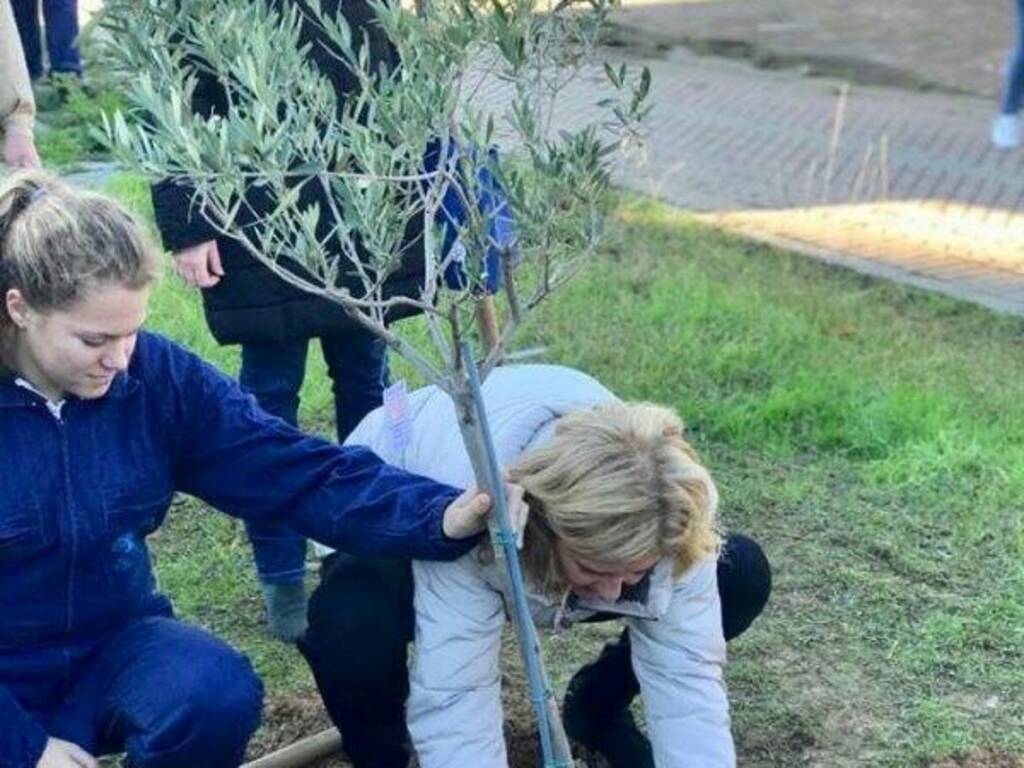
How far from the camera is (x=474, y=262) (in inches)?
108

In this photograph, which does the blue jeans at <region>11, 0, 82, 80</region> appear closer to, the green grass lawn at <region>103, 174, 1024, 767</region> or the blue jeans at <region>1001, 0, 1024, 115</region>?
the green grass lawn at <region>103, 174, 1024, 767</region>

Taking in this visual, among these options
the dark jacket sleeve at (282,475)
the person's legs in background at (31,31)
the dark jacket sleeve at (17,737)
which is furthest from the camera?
the person's legs in background at (31,31)

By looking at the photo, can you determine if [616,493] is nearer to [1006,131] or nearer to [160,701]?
[160,701]

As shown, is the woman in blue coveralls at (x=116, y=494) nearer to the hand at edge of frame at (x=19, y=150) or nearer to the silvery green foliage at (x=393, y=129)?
the silvery green foliage at (x=393, y=129)

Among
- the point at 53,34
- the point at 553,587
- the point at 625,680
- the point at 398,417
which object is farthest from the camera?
the point at 53,34

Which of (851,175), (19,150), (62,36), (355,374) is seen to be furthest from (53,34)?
(355,374)

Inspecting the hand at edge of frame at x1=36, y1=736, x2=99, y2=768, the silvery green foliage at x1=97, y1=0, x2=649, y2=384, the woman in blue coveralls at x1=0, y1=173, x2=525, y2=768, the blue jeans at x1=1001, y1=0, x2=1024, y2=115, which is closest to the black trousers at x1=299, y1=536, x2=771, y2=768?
the woman in blue coveralls at x1=0, y1=173, x2=525, y2=768

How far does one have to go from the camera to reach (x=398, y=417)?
3.24m

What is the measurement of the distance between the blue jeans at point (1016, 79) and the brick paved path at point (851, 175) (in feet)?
0.79

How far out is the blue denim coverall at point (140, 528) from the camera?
2.94m

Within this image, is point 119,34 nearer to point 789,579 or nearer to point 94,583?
point 94,583

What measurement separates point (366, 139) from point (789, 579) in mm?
2283

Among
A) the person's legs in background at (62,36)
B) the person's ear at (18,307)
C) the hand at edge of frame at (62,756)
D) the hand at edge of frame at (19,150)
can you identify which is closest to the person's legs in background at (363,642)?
the hand at edge of frame at (62,756)

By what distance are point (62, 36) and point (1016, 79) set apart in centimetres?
453
